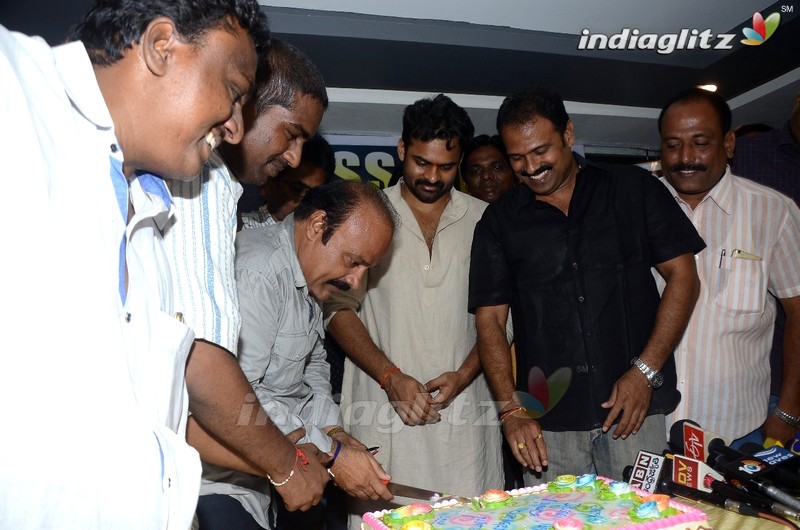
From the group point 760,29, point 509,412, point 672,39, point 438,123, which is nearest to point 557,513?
point 509,412

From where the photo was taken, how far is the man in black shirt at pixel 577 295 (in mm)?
2434

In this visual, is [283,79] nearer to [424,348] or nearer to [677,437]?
[424,348]

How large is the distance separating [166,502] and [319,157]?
2.46 m

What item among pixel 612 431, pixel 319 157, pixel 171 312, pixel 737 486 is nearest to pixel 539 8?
pixel 319 157

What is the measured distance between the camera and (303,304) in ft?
7.60

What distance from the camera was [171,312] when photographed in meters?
1.38

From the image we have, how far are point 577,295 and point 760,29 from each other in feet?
12.4

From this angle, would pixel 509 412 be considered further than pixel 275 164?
Yes

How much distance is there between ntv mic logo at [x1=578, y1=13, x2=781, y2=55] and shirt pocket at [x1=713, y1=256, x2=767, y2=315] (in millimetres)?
2908

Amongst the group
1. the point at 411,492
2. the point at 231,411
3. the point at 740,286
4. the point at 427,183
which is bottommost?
the point at 411,492

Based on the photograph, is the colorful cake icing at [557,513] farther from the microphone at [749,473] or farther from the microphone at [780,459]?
the microphone at [780,459]

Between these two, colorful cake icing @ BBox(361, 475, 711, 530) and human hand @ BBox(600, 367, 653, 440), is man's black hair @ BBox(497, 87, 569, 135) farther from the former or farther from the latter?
colorful cake icing @ BBox(361, 475, 711, 530)

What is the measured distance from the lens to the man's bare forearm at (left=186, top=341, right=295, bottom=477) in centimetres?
155

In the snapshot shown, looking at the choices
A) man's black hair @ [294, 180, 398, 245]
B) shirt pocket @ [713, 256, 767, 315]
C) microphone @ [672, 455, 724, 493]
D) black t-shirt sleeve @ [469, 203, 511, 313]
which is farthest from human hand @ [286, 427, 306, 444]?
shirt pocket @ [713, 256, 767, 315]
